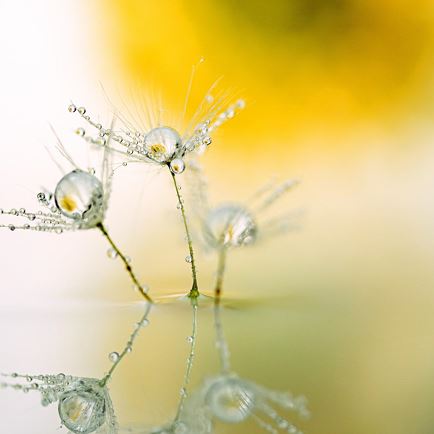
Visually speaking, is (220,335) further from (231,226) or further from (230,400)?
(230,400)

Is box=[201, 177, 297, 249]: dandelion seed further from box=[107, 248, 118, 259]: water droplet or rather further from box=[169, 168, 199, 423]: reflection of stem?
box=[107, 248, 118, 259]: water droplet

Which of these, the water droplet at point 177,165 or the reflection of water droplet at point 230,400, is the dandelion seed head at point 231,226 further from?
the reflection of water droplet at point 230,400

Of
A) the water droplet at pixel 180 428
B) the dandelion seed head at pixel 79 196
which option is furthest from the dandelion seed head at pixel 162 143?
the water droplet at pixel 180 428

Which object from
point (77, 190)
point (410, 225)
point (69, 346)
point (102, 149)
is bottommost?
point (69, 346)

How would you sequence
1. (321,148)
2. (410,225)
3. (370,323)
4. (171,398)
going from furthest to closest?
(321,148)
(410,225)
(370,323)
(171,398)

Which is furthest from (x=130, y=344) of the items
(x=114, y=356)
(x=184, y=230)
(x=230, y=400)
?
(x=230, y=400)

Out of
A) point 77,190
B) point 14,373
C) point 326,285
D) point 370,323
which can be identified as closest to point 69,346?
point 14,373

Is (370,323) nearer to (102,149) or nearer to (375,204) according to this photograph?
(102,149)
